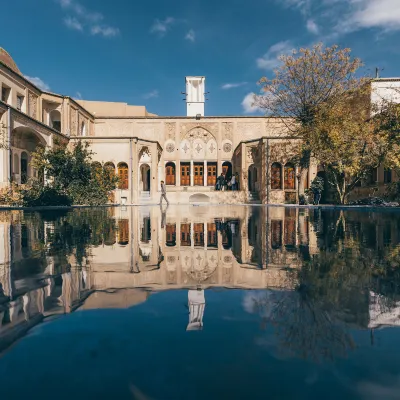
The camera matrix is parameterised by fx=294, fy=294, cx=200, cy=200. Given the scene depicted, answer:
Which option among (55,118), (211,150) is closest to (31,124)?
(55,118)

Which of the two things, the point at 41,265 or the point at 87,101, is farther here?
the point at 87,101

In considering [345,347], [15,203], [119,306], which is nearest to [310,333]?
[345,347]

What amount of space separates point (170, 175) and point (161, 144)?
3384mm

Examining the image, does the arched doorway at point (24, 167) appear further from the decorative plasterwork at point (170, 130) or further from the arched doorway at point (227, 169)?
the arched doorway at point (227, 169)

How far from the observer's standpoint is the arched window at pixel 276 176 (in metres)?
23.4

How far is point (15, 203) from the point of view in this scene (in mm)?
14047

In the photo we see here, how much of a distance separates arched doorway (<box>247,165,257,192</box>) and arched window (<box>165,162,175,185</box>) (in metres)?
8.28

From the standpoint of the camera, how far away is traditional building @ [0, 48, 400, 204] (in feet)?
65.2

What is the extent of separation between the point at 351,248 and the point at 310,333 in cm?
224

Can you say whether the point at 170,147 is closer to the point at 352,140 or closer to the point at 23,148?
the point at 23,148

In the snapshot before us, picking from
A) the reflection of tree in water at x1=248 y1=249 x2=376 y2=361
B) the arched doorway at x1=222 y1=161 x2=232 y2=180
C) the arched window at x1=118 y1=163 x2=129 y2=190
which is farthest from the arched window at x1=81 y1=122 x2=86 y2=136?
the reflection of tree in water at x1=248 y1=249 x2=376 y2=361

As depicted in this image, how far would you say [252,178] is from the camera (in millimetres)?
26984

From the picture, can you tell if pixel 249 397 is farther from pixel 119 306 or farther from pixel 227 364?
pixel 119 306

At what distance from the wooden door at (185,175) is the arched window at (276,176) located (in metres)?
10.4
